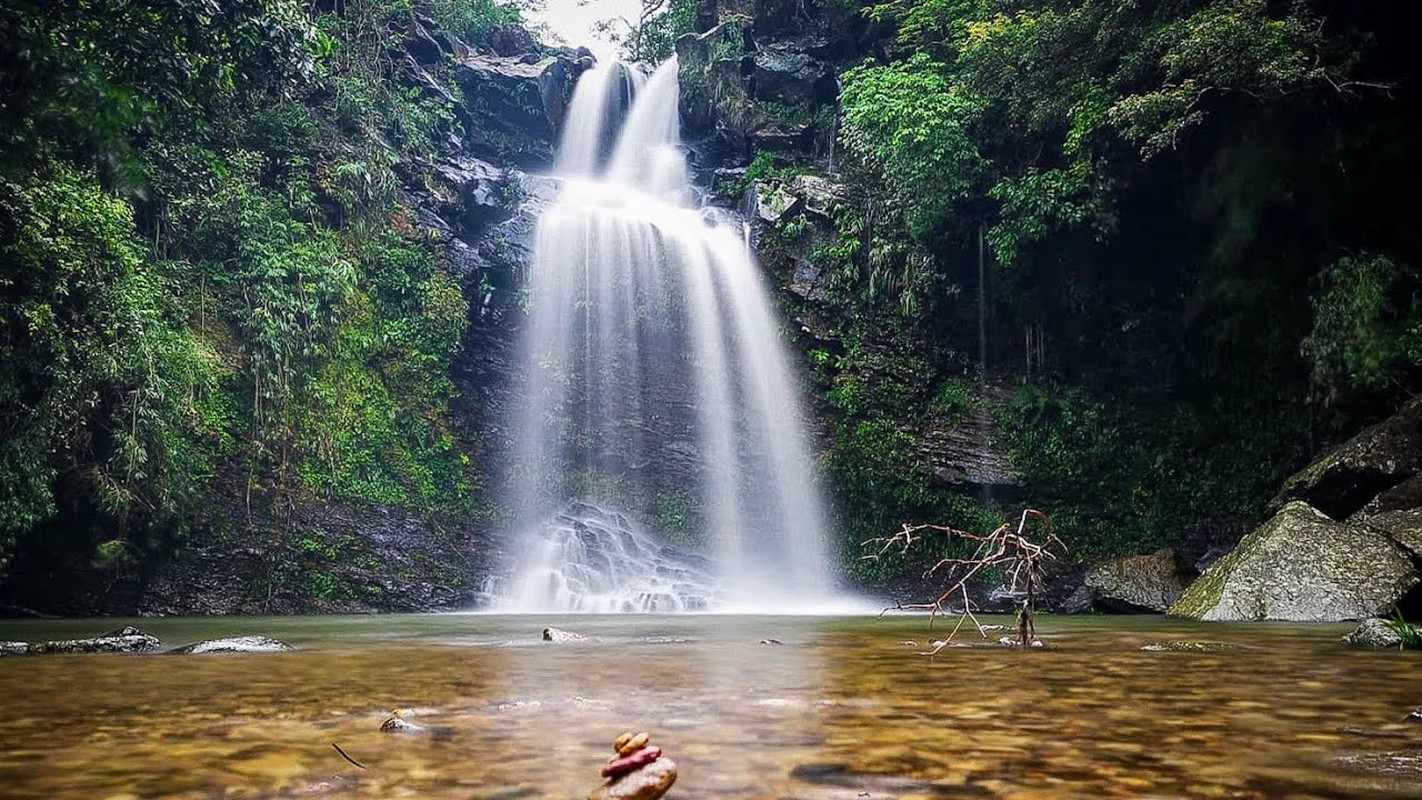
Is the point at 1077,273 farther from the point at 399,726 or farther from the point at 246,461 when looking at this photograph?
the point at 399,726

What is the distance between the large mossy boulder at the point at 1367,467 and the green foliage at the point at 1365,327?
29.9 inches

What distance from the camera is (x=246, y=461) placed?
13867 millimetres

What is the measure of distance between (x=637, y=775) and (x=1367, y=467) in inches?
455

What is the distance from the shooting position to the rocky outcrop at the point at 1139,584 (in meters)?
12.0

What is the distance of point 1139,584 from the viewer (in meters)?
12.2

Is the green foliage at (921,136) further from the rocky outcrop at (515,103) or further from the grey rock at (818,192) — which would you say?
the rocky outcrop at (515,103)

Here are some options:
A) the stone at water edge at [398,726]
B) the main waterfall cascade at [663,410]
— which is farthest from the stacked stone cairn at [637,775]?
the main waterfall cascade at [663,410]

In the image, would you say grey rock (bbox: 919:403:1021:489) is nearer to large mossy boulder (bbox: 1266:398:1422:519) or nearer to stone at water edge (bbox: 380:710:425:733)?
large mossy boulder (bbox: 1266:398:1422:519)

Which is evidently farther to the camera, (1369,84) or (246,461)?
(246,461)

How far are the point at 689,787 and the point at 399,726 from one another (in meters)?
1.19

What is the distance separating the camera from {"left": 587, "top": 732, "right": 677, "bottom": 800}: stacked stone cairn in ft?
6.27

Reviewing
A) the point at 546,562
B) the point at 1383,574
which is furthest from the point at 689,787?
the point at 546,562

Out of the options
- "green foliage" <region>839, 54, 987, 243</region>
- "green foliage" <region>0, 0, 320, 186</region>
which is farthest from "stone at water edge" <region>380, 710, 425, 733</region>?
"green foliage" <region>839, 54, 987, 243</region>

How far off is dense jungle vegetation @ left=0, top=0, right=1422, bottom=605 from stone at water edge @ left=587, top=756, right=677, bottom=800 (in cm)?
1100
